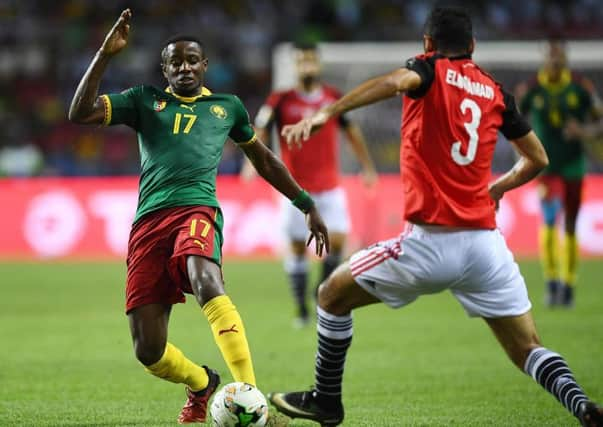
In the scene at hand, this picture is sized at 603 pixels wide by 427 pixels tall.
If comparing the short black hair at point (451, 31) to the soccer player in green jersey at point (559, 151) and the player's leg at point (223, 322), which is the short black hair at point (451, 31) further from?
the soccer player in green jersey at point (559, 151)

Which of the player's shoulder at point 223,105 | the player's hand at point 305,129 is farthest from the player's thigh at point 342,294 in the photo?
the player's shoulder at point 223,105

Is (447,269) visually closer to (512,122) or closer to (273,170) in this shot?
(512,122)

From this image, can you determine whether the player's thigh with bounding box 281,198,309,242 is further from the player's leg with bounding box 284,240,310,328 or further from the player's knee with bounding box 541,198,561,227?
the player's knee with bounding box 541,198,561,227

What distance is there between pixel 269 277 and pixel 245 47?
1019cm

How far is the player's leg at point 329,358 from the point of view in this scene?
564 centimetres

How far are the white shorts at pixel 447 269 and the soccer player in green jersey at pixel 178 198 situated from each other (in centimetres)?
72

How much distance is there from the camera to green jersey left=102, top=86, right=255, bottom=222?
19.5 ft

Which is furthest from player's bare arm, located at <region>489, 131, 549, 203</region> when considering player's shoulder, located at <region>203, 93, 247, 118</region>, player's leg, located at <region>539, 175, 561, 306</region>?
player's leg, located at <region>539, 175, 561, 306</region>

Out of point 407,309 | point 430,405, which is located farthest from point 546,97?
point 430,405

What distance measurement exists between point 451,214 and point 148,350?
1.82 metres

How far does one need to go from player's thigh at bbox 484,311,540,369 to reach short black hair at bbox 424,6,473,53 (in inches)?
55.0

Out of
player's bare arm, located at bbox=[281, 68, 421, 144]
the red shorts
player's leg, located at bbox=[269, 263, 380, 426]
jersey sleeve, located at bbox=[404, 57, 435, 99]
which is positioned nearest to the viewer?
player's bare arm, located at bbox=[281, 68, 421, 144]

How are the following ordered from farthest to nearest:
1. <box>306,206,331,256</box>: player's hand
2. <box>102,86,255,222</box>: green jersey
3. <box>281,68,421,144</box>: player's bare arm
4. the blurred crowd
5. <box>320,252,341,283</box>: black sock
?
the blurred crowd < <box>320,252,341,283</box>: black sock < <box>306,206,331,256</box>: player's hand < <box>102,86,255,222</box>: green jersey < <box>281,68,421,144</box>: player's bare arm

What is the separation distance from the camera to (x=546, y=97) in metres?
12.3
